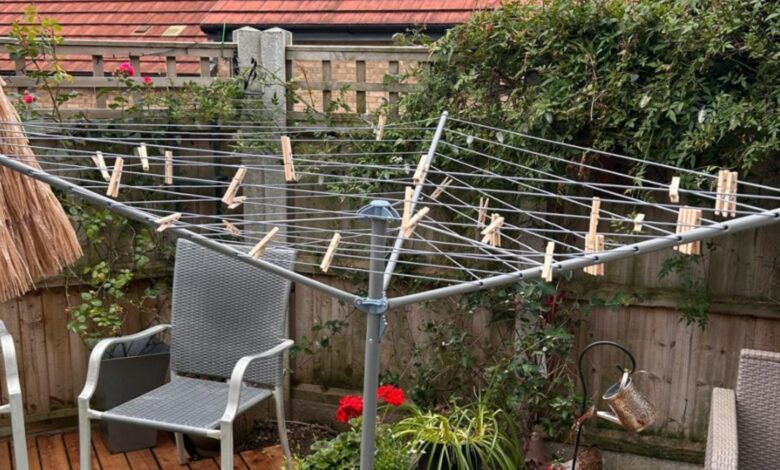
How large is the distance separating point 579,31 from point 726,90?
0.55 m

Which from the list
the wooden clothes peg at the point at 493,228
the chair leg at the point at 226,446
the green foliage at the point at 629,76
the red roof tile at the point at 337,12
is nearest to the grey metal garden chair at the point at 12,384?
the chair leg at the point at 226,446

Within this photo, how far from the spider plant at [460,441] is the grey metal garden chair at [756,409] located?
0.68 m

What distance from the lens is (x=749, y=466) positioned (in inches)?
96.3

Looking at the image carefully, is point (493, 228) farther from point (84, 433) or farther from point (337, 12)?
point (337, 12)

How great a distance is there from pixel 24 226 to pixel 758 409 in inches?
89.0

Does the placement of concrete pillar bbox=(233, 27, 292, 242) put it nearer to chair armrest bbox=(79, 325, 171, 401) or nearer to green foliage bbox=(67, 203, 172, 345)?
green foliage bbox=(67, 203, 172, 345)

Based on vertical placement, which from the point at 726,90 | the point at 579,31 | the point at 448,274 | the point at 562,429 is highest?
the point at 579,31

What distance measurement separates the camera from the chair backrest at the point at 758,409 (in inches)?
94.6

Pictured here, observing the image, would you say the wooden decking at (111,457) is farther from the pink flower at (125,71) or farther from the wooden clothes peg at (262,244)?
the wooden clothes peg at (262,244)

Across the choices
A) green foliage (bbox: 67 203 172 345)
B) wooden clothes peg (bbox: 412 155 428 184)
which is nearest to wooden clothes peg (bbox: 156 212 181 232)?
wooden clothes peg (bbox: 412 155 428 184)

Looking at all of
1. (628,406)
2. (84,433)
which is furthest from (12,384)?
(628,406)

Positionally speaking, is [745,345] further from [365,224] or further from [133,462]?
[133,462]

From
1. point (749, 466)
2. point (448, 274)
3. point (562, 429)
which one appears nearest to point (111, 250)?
point (448, 274)

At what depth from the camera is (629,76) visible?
8.83ft
